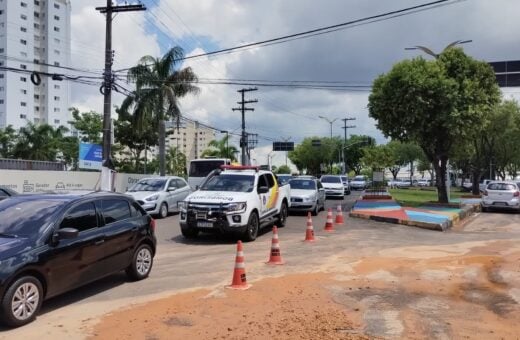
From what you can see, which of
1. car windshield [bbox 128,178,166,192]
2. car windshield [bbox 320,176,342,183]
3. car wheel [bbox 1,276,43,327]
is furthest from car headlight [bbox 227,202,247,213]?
car windshield [bbox 320,176,342,183]

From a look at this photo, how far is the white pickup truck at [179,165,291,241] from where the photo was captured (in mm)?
13320

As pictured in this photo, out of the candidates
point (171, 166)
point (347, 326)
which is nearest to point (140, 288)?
point (347, 326)

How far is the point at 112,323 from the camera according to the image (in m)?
6.48

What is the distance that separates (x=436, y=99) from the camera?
79.8 ft

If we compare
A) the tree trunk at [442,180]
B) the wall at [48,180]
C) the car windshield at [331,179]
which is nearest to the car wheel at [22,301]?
the wall at [48,180]

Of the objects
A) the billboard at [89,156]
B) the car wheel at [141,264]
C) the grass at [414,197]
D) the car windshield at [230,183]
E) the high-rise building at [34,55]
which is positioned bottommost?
the grass at [414,197]

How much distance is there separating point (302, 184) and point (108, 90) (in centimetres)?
949

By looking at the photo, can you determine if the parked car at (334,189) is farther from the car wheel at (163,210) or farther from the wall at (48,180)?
the car wheel at (163,210)

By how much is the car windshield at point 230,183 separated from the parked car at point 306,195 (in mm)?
6413

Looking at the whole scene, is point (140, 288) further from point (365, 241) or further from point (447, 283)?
point (365, 241)

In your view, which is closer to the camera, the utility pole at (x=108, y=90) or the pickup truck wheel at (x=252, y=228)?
the pickup truck wheel at (x=252, y=228)

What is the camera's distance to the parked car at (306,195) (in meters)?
21.2

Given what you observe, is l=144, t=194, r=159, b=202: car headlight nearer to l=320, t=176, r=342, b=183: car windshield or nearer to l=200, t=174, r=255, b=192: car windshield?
l=200, t=174, r=255, b=192: car windshield

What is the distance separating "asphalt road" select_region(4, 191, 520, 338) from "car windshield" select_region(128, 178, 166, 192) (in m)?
1.67
